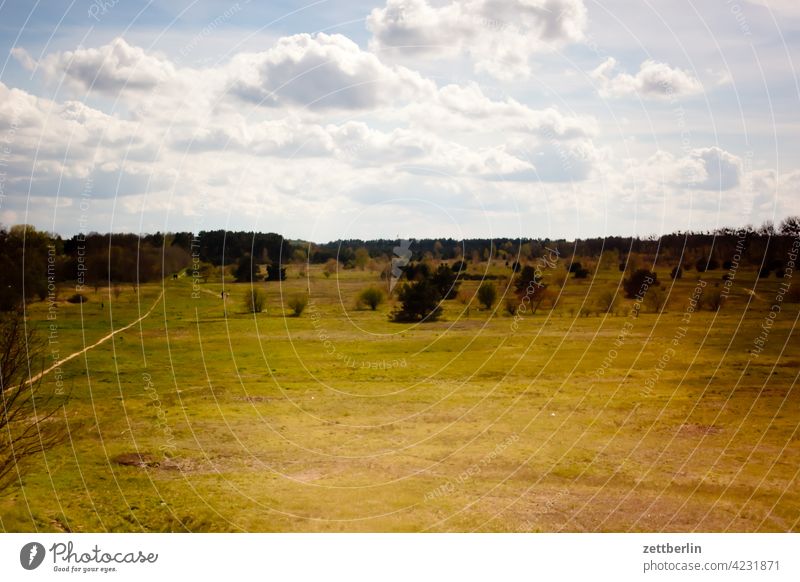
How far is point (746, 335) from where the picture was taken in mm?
48938

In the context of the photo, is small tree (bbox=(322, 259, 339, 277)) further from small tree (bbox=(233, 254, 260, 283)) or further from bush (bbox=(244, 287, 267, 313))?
bush (bbox=(244, 287, 267, 313))

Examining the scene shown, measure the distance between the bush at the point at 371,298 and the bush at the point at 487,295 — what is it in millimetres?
8983

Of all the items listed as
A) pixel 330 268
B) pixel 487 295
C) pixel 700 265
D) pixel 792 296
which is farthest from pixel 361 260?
pixel 792 296

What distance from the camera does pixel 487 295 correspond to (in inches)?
2477

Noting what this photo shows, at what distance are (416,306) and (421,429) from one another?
29.8 meters

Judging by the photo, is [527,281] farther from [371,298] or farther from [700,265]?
[700,265]

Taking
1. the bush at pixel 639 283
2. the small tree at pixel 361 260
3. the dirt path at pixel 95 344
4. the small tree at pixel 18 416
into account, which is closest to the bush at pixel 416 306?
the bush at pixel 639 283

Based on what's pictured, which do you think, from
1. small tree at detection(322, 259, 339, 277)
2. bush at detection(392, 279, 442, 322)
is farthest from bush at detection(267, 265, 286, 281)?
bush at detection(392, 279, 442, 322)

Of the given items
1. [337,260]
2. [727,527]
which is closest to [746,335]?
[727,527]

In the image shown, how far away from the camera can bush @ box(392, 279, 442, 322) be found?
193ft

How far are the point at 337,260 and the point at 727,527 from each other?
62074 millimetres

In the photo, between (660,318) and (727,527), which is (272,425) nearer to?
(727,527)

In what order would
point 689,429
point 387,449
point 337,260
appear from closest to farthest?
point 387,449 < point 689,429 < point 337,260

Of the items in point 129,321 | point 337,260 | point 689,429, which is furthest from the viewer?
point 337,260
